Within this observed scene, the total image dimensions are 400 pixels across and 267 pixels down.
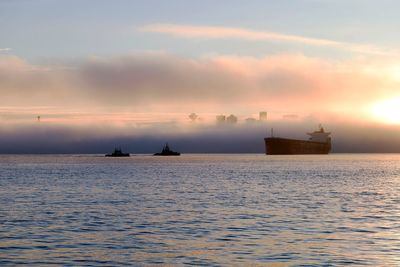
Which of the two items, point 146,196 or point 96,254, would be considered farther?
point 146,196

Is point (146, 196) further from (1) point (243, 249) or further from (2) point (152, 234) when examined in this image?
(1) point (243, 249)

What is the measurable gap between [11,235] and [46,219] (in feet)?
32.3

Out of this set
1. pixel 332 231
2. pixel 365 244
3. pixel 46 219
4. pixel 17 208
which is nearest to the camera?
pixel 365 244

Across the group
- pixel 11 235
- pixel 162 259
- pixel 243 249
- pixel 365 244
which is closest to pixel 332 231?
pixel 365 244

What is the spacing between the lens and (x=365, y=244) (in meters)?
37.8

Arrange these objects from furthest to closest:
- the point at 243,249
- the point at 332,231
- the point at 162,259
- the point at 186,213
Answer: the point at 186,213, the point at 332,231, the point at 243,249, the point at 162,259

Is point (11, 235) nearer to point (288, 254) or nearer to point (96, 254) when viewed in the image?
point (96, 254)

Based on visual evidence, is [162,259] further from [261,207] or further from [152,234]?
[261,207]

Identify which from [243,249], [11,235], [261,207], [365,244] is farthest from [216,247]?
[261,207]

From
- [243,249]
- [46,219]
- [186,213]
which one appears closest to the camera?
[243,249]

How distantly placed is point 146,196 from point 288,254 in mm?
47469

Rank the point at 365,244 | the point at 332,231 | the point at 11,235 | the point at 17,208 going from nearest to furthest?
the point at 365,244 < the point at 11,235 < the point at 332,231 < the point at 17,208

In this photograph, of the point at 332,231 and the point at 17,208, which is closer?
the point at 332,231

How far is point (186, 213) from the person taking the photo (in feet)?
184
